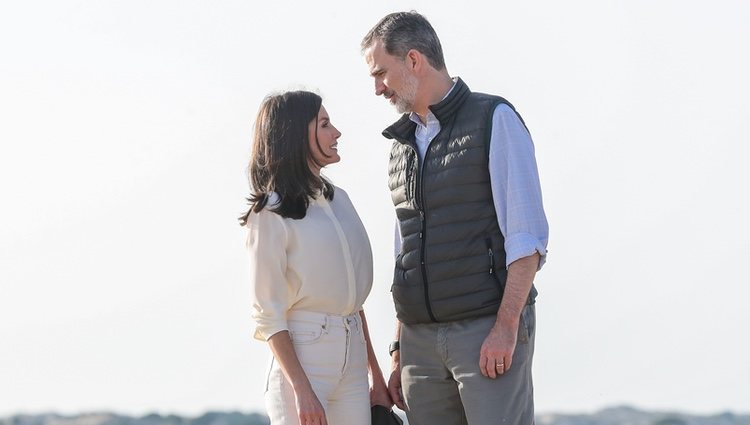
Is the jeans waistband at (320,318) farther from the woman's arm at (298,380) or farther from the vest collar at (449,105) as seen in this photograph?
the vest collar at (449,105)

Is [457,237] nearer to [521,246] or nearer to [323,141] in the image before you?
[521,246]

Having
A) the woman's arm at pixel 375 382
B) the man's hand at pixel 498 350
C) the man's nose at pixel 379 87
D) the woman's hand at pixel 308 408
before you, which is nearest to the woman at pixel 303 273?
the woman's hand at pixel 308 408

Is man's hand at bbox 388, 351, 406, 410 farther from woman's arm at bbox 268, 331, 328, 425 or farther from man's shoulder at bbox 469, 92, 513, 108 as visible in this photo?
man's shoulder at bbox 469, 92, 513, 108

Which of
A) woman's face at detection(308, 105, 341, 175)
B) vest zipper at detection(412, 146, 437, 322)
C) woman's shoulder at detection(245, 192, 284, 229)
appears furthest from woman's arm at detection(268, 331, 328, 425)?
woman's face at detection(308, 105, 341, 175)

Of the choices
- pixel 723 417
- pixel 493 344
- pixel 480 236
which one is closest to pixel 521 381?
pixel 493 344

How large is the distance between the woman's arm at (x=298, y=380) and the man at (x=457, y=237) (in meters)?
0.40

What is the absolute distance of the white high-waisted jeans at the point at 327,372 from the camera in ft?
14.1

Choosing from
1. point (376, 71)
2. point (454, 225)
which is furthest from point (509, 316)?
point (376, 71)

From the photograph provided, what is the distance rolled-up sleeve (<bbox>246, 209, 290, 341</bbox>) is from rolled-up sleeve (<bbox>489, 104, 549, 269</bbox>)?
66 cm

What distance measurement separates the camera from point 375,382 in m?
4.61

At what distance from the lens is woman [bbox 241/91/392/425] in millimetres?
4277

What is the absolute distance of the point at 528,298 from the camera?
4398 millimetres

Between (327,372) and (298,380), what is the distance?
0.39ft

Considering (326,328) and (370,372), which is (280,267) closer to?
(326,328)
